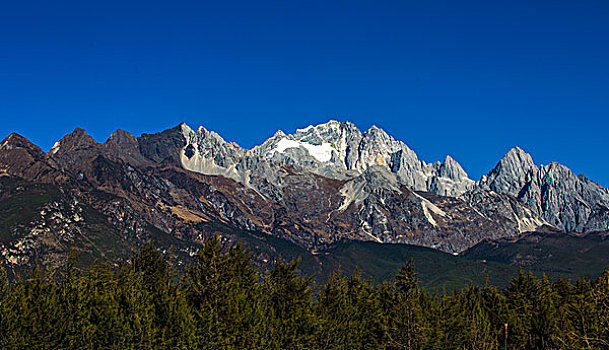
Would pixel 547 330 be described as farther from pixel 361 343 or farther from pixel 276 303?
pixel 276 303

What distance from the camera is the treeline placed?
71688mm

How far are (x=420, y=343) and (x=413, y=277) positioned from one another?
16018 millimetres

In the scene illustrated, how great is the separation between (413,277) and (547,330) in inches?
1049

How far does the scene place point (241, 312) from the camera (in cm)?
8212

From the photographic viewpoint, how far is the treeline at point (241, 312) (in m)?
71.7

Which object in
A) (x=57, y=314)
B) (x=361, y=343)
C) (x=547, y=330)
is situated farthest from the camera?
(x=547, y=330)

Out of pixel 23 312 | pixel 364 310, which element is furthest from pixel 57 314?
pixel 364 310

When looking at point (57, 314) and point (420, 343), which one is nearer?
point (57, 314)

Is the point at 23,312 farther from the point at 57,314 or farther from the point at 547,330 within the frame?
the point at 547,330

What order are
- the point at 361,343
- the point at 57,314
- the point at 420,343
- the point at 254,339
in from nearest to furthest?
the point at 57,314 → the point at 254,339 → the point at 420,343 → the point at 361,343

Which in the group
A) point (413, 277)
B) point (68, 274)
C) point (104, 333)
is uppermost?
point (413, 277)

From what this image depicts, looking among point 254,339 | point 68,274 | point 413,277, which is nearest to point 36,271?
point 68,274

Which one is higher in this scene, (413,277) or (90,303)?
(413,277)

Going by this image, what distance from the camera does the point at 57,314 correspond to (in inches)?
2847
